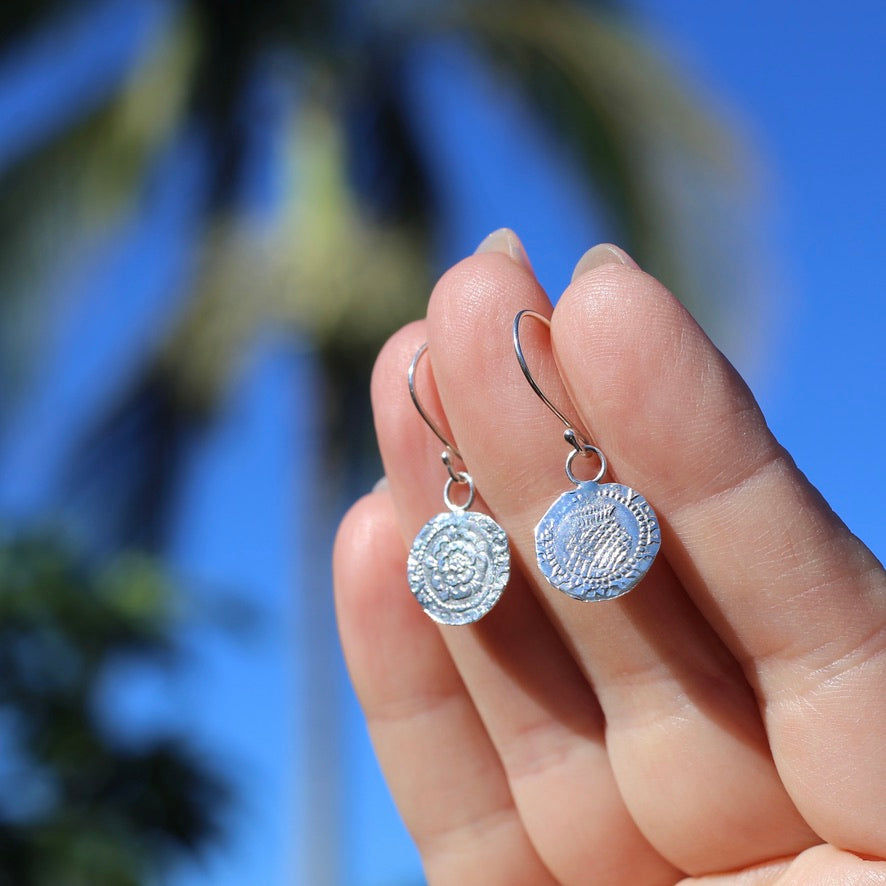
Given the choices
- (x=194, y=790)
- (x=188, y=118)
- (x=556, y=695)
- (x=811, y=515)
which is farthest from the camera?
(x=188, y=118)

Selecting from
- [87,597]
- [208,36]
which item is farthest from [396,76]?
[87,597]

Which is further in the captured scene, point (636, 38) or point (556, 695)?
point (636, 38)

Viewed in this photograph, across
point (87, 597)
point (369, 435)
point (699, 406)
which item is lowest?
point (699, 406)

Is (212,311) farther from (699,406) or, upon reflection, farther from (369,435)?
(699,406)

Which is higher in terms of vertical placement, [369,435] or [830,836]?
[369,435]

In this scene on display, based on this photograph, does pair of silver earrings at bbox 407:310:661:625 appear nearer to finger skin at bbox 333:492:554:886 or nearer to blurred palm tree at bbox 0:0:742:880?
finger skin at bbox 333:492:554:886

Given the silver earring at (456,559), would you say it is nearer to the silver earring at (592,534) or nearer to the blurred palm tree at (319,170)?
the silver earring at (592,534)

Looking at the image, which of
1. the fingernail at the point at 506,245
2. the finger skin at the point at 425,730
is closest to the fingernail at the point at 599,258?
the fingernail at the point at 506,245

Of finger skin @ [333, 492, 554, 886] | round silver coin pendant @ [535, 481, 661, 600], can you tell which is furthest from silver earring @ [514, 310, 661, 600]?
finger skin @ [333, 492, 554, 886]
